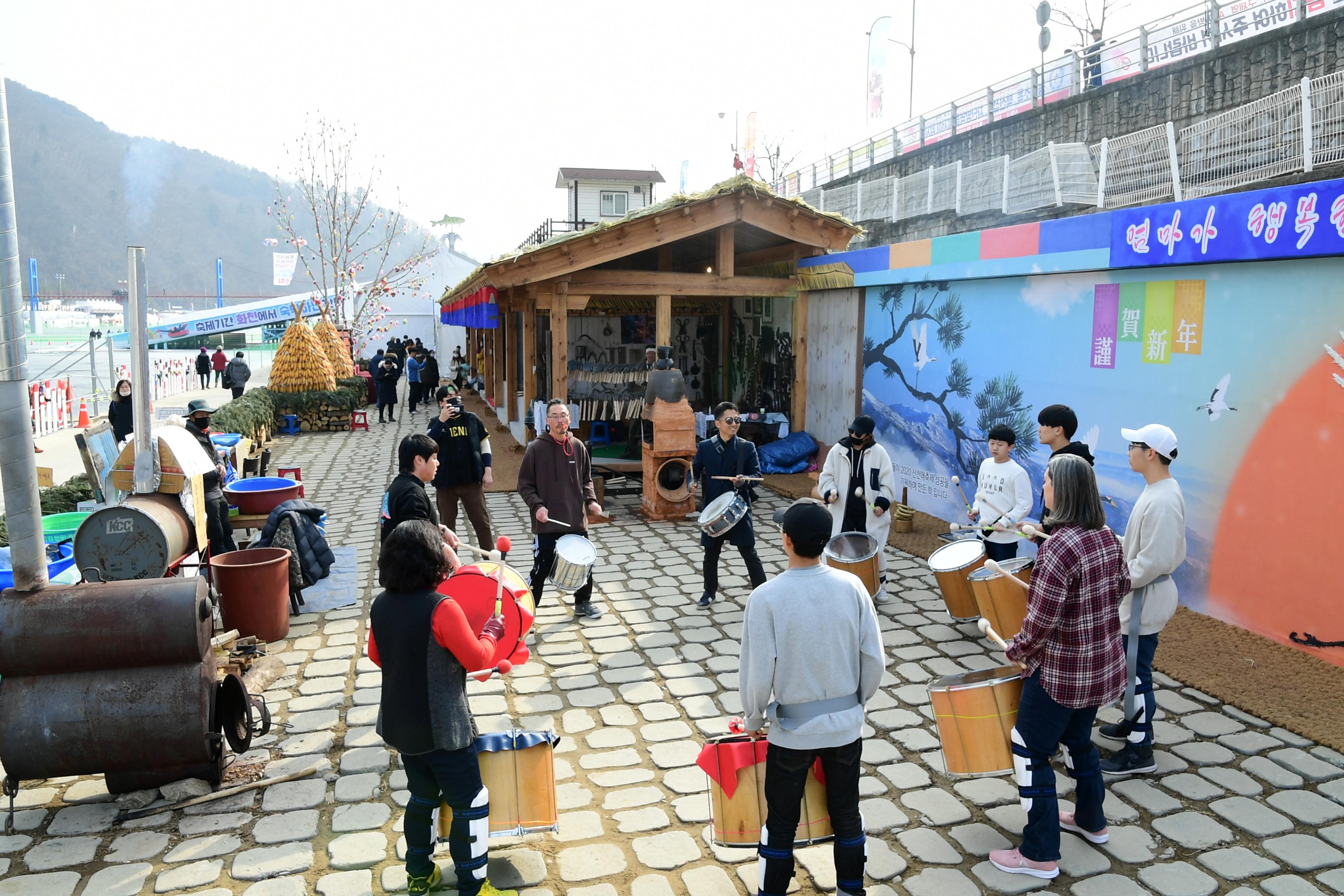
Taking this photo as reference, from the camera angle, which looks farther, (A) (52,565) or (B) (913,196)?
(B) (913,196)

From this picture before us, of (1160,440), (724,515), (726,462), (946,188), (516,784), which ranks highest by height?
(946,188)

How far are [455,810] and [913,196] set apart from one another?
20.2m

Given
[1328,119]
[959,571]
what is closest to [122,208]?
[1328,119]

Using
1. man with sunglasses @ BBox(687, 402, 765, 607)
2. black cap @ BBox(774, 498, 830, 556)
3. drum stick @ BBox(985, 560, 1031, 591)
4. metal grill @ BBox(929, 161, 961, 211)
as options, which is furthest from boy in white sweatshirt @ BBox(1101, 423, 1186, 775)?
metal grill @ BBox(929, 161, 961, 211)

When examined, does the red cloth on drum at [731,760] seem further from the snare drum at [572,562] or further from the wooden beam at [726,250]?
the wooden beam at [726,250]

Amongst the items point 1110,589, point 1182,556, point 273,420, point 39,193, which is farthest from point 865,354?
point 39,193

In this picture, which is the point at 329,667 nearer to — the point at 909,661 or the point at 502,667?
the point at 502,667

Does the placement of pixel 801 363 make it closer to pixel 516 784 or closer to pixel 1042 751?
pixel 1042 751

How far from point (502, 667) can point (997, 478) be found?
14.9 ft

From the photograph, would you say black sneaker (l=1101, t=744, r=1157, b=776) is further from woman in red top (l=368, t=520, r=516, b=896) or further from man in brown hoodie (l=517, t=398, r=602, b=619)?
man in brown hoodie (l=517, t=398, r=602, b=619)

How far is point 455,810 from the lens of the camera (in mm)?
3535

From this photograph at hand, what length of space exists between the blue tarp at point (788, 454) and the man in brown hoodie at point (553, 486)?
645 cm

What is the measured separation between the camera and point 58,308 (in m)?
87.9

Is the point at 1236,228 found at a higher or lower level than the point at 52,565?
higher
